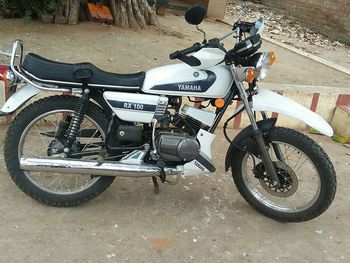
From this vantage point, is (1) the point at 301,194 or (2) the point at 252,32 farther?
(1) the point at 301,194

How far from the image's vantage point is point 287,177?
11.1 ft

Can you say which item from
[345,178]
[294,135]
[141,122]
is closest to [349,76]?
[345,178]

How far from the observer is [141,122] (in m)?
3.21

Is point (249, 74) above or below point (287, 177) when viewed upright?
above

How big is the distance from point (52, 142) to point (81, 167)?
0.94 feet

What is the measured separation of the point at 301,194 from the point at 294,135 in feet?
2.50

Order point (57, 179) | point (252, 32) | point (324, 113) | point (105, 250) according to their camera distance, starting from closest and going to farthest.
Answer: point (105, 250), point (252, 32), point (57, 179), point (324, 113)

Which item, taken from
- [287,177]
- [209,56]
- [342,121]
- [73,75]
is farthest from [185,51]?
[342,121]

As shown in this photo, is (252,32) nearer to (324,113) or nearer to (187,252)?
(187,252)

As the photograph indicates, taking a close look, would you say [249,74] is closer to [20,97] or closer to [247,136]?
[247,136]

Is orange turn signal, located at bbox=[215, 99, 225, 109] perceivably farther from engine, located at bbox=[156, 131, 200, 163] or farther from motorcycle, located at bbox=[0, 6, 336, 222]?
engine, located at bbox=[156, 131, 200, 163]

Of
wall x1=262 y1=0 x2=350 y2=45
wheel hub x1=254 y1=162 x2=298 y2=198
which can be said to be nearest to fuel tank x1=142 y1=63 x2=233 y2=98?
wheel hub x1=254 y1=162 x2=298 y2=198

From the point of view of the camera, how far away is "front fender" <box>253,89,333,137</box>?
3193mm

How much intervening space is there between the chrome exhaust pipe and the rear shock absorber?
0.11 metres
